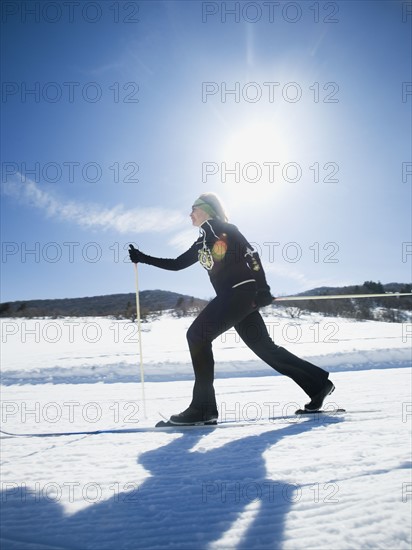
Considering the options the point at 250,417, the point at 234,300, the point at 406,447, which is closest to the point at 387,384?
the point at 250,417

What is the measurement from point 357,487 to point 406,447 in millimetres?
680

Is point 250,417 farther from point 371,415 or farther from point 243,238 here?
point 243,238

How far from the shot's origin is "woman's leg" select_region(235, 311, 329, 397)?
284cm

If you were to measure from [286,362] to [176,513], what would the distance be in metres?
1.71

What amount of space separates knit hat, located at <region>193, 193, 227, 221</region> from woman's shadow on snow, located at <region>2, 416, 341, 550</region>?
6.48 feet

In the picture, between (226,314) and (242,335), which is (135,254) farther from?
(242,335)

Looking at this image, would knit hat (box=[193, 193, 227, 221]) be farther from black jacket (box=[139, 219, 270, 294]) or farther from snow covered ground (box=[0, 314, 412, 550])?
snow covered ground (box=[0, 314, 412, 550])

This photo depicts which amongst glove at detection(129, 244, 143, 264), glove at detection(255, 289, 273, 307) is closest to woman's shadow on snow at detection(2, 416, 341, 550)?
glove at detection(255, 289, 273, 307)

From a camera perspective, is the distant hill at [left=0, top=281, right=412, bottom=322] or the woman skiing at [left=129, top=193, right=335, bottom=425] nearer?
the woman skiing at [left=129, top=193, right=335, bottom=425]

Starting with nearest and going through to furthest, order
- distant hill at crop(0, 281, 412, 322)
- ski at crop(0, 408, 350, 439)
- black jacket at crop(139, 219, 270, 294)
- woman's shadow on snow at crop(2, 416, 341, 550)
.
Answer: woman's shadow on snow at crop(2, 416, 341, 550)
ski at crop(0, 408, 350, 439)
black jacket at crop(139, 219, 270, 294)
distant hill at crop(0, 281, 412, 322)

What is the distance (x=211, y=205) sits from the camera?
9.95ft

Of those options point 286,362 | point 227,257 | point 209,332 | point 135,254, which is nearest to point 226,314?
point 209,332

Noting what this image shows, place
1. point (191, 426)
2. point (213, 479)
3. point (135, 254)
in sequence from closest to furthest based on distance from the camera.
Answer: point (213, 479) < point (191, 426) < point (135, 254)

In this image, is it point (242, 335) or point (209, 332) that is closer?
point (209, 332)
